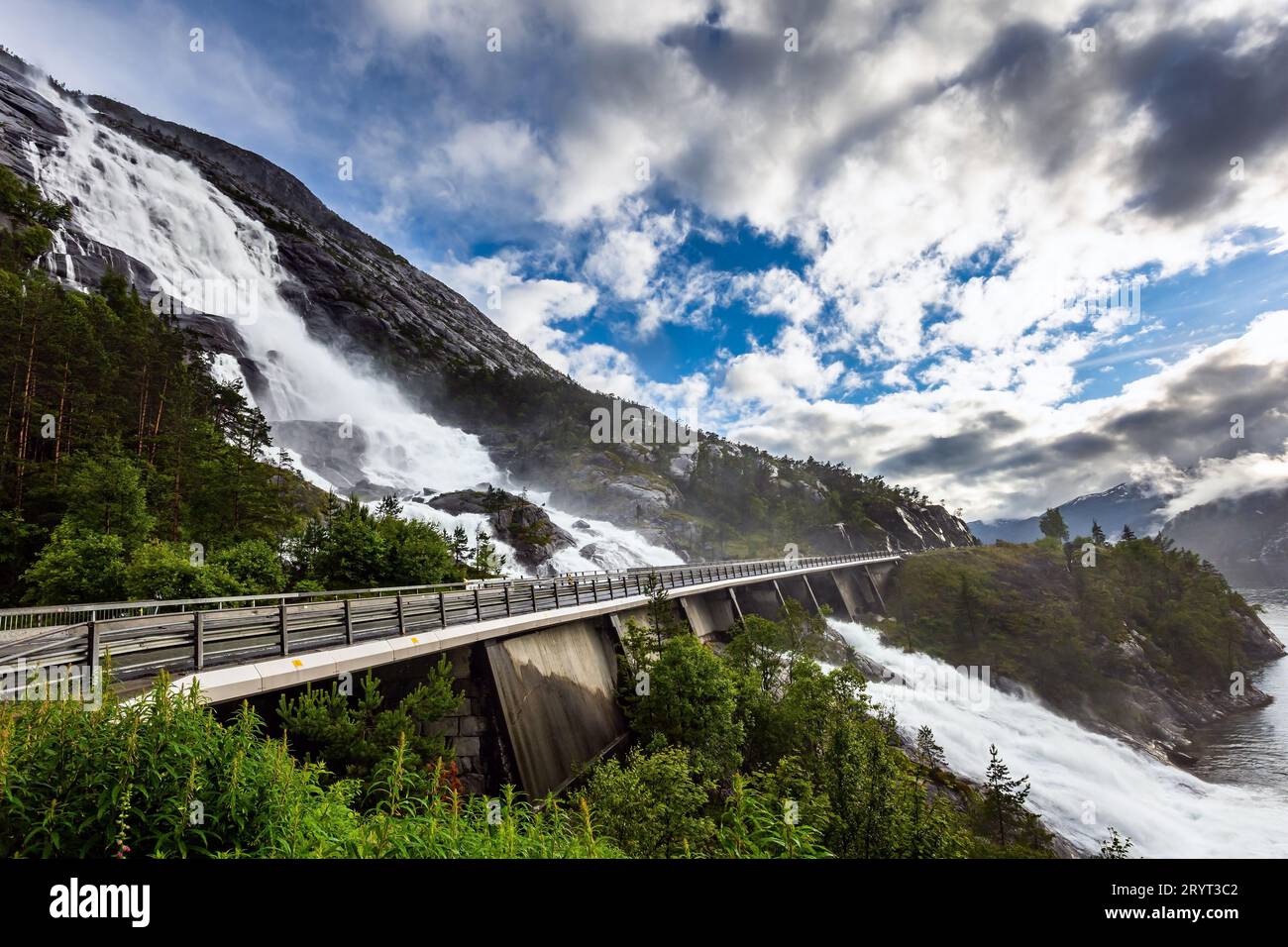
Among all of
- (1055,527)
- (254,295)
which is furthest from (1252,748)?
(254,295)

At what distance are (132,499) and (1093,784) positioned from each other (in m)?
50.8

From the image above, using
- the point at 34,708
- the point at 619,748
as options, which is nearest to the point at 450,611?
the point at 619,748

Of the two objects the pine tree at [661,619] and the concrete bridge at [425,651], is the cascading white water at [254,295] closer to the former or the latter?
the pine tree at [661,619]

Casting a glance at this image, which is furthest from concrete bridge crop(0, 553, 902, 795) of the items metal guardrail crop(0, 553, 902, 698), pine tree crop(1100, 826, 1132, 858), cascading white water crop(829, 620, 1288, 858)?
cascading white water crop(829, 620, 1288, 858)

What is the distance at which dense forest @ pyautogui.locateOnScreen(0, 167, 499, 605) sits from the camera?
19750 millimetres

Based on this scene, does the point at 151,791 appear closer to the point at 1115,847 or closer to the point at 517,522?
the point at 1115,847

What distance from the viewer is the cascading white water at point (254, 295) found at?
8331 cm

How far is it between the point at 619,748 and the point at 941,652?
183 ft

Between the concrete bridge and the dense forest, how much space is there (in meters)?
2.13

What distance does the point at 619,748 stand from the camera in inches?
815

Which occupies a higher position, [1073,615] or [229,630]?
[229,630]

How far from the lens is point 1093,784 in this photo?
31.5 meters

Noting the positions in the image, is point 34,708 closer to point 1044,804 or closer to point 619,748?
point 619,748

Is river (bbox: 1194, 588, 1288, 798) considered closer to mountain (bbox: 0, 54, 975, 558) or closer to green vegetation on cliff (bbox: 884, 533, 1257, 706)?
green vegetation on cliff (bbox: 884, 533, 1257, 706)
